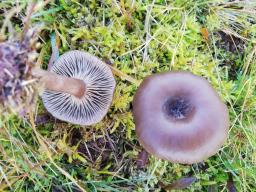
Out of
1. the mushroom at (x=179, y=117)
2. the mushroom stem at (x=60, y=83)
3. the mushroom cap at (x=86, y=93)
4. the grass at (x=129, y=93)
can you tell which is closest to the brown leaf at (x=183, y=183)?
the grass at (x=129, y=93)

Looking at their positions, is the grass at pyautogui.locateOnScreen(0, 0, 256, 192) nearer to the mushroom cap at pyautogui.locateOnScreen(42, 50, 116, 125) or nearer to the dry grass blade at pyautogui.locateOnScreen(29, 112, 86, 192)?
the dry grass blade at pyautogui.locateOnScreen(29, 112, 86, 192)

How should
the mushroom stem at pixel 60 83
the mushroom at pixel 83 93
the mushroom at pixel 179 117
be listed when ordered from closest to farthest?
the mushroom stem at pixel 60 83 < the mushroom at pixel 179 117 < the mushroom at pixel 83 93

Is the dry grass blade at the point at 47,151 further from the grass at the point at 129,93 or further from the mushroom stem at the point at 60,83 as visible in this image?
the mushroom stem at the point at 60,83

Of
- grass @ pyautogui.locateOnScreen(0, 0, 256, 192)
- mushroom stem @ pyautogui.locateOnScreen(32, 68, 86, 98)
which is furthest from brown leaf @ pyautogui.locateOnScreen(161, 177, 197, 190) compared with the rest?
mushroom stem @ pyautogui.locateOnScreen(32, 68, 86, 98)

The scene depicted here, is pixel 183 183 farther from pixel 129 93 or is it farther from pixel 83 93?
pixel 83 93

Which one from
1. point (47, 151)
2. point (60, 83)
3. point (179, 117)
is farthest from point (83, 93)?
point (179, 117)

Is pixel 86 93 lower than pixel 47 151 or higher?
higher
